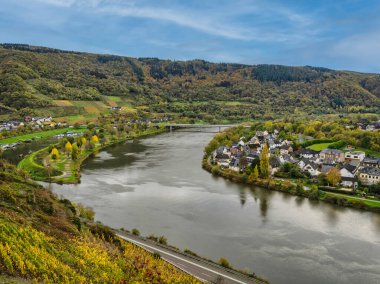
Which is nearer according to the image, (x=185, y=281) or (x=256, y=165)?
(x=185, y=281)

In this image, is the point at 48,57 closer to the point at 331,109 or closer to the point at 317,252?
the point at 331,109

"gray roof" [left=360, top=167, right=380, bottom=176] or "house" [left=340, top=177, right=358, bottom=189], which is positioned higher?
"gray roof" [left=360, top=167, right=380, bottom=176]

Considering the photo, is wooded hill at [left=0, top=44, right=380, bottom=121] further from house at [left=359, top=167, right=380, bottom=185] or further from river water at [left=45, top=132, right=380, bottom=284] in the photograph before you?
house at [left=359, top=167, right=380, bottom=185]

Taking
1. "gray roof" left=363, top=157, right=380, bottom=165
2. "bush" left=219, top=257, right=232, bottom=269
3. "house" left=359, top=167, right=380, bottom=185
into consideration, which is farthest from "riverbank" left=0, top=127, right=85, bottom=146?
"gray roof" left=363, top=157, right=380, bottom=165

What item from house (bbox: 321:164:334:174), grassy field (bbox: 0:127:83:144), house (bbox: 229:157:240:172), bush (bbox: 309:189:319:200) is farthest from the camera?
grassy field (bbox: 0:127:83:144)

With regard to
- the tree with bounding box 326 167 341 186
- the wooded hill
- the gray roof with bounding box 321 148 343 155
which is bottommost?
the tree with bounding box 326 167 341 186

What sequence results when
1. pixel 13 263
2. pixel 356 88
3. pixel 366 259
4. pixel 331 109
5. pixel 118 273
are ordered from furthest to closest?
pixel 356 88 → pixel 331 109 → pixel 366 259 → pixel 118 273 → pixel 13 263

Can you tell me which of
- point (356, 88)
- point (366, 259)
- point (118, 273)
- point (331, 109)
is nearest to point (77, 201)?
Result: point (118, 273)

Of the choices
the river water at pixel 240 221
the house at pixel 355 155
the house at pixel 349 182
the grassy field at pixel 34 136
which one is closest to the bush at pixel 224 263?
the river water at pixel 240 221
